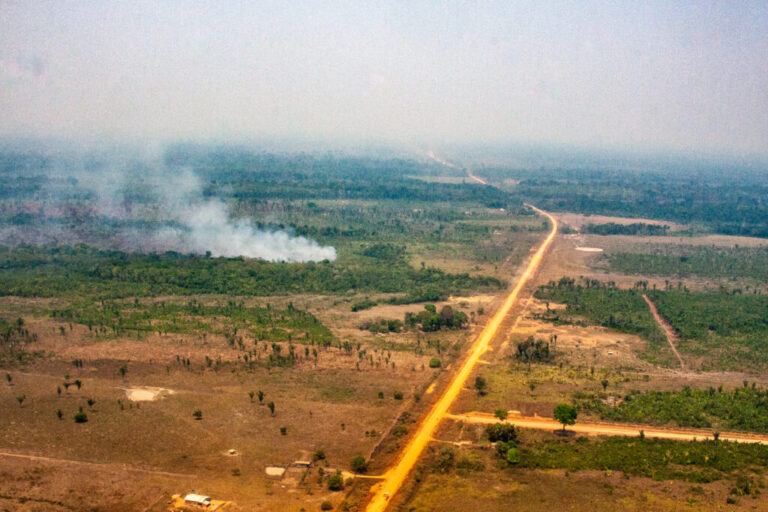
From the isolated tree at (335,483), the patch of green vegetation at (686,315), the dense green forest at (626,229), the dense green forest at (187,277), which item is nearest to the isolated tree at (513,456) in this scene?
the isolated tree at (335,483)

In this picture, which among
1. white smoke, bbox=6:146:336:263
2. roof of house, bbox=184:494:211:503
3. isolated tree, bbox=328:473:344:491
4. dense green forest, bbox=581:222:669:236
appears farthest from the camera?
dense green forest, bbox=581:222:669:236

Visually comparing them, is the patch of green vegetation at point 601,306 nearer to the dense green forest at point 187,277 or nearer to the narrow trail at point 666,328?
the narrow trail at point 666,328

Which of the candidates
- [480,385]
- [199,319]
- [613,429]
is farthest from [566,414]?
[199,319]

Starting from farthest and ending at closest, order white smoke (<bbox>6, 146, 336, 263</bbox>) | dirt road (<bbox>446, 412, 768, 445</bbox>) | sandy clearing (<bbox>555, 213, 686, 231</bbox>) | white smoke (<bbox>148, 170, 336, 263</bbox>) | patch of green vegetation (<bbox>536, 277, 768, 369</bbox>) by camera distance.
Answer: sandy clearing (<bbox>555, 213, 686, 231</bbox>)
white smoke (<bbox>6, 146, 336, 263</bbox>)
white smoke (<bbox>148, 170, 336, 263</bbox>)
patch of green vegetation (<bbox>536, 277, 768, 369</bbox>)
dirt road (<bbox>446, 412, 768, 445</bbox>)

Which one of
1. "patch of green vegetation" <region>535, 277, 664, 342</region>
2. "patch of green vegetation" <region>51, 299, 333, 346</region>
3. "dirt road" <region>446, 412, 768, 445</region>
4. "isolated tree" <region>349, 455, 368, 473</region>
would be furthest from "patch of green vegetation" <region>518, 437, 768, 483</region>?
"patch of green vegetation" <region>51, 299, 333, 346</region>

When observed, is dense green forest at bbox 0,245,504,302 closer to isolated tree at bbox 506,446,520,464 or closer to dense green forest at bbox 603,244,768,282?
dense green forest at bbox 603,244,768,282

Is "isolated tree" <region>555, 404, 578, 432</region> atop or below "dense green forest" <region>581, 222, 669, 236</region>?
below
